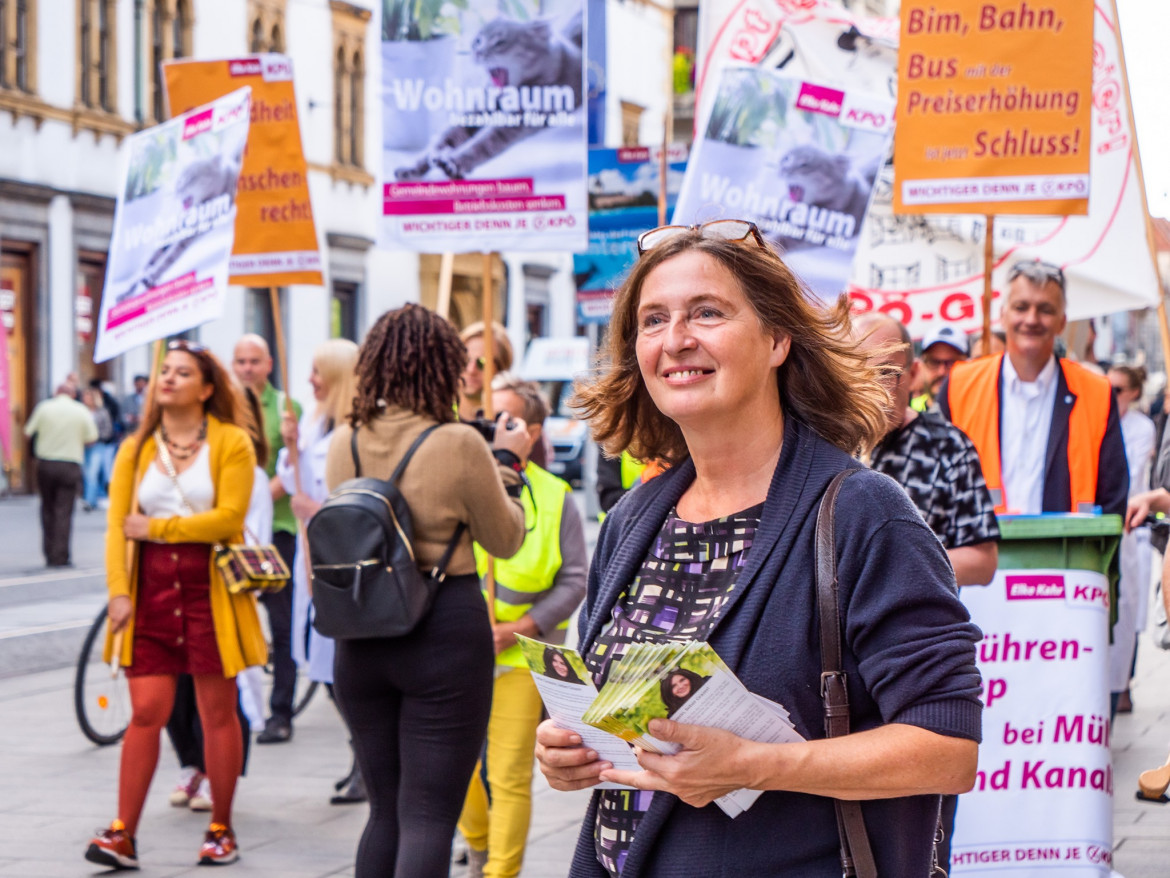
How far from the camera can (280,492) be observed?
8.68 m

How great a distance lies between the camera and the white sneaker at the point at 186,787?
6.86 metres

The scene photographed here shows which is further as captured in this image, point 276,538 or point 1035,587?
point 276,538

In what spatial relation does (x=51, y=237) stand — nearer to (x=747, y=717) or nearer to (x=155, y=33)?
(x=155, y=33)

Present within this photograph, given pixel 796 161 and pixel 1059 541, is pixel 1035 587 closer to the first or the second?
pixel 1059 541

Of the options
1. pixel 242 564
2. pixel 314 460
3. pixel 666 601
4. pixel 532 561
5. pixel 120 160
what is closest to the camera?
pixel 666 601

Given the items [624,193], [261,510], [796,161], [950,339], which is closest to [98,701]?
[261,510]

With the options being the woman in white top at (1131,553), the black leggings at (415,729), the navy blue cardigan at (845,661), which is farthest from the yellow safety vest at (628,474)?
the navy blue cardigan at (845,661)

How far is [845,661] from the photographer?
7.24 feet

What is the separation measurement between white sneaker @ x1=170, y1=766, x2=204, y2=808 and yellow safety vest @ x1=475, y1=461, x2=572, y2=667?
2.01 meters

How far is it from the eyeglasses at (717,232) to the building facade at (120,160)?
17221 millimetres

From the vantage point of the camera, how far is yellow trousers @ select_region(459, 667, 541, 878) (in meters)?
5.25

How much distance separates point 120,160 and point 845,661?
2635cm

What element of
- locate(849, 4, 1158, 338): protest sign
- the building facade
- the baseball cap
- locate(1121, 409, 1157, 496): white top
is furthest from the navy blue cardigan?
the building facade

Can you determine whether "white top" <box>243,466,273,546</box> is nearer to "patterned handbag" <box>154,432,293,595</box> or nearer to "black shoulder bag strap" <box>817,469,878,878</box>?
"patterned handbag" <box>154,432,293,595</box>
